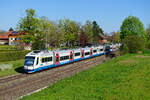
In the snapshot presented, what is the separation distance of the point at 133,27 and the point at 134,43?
20.4 m

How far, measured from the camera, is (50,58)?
1057 inches

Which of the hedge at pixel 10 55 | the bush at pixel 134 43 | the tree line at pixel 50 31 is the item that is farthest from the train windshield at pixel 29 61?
the bush at pixel 134 43

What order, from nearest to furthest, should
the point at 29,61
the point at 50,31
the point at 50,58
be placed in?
the point at 29,61, the point at 50,58, the point at 50,31

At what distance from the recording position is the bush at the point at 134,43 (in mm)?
51094

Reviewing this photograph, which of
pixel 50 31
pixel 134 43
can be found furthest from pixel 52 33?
pixel 134 43

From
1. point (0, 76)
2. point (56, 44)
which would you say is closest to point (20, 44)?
point (56, 44)

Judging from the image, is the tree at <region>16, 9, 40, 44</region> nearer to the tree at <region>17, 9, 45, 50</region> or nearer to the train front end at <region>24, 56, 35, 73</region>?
the tree at <region>17, 9, 45, 50</region>

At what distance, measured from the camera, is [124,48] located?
1996 inches

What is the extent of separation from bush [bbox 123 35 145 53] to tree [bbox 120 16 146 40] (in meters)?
17.1

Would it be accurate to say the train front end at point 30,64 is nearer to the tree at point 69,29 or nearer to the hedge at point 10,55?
the hedge at point 10,55

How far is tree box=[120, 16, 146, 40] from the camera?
6888 centimetres

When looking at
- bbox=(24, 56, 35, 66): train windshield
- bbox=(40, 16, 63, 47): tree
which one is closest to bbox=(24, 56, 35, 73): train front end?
bbox=(24, 56, 35, 66): train windshield

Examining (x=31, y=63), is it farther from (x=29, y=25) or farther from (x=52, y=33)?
(x=52, y=33)

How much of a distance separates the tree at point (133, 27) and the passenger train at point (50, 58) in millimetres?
35059
